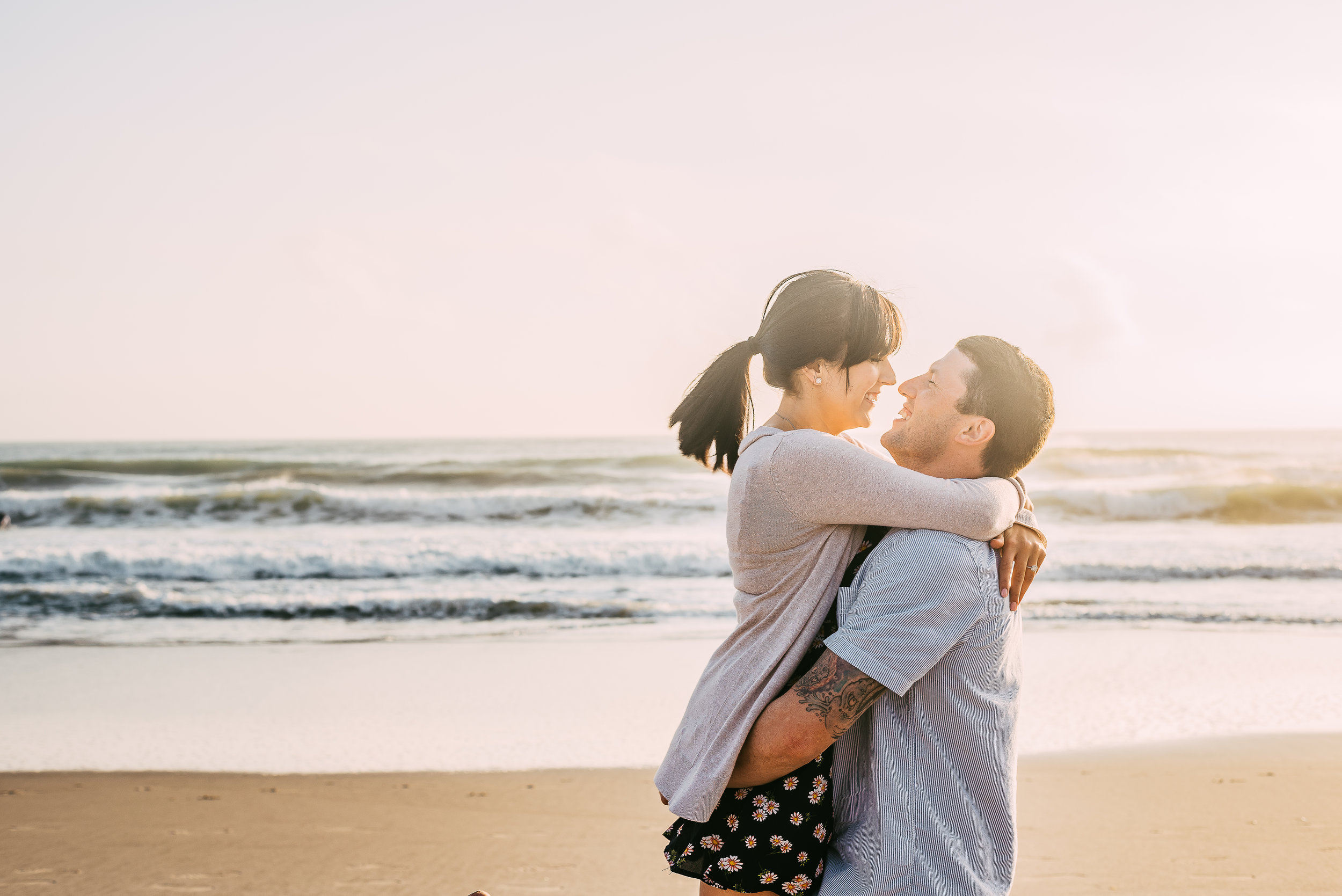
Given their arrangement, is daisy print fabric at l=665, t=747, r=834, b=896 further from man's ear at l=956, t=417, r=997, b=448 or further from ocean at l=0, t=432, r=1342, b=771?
ocean at l=0, t=432, r=1342, b=771

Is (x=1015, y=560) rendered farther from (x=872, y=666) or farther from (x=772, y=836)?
(x=772, y=836)

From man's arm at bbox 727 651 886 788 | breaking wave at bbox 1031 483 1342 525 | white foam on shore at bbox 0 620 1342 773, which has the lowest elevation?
breaking wave at bbox 1031 483 1342 525

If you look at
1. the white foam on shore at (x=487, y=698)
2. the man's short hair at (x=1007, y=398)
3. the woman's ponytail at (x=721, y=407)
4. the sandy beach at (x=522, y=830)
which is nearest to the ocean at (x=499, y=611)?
the white foam on shore at (x=487, y=698)

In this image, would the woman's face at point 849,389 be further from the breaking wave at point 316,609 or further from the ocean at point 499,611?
the breaking wave at point 316,609

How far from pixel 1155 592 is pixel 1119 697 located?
4716mm

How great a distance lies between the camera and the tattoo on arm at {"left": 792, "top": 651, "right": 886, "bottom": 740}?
1.62 meters

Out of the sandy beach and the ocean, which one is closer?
the sandy beach

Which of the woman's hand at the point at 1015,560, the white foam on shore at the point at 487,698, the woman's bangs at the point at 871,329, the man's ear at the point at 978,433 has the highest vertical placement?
the woman's bangs at the point at 871,329

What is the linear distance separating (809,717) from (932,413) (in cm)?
65

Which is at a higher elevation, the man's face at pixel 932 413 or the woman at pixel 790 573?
the man's face at pixel 932 413

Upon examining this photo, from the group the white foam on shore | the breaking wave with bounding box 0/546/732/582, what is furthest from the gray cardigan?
the breaking wave with bounding box 0/546/732/582

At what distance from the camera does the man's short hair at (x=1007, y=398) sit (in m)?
1.82

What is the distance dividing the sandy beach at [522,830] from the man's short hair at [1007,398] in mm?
2814

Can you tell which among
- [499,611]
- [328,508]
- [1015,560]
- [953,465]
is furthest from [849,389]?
[328,508]
